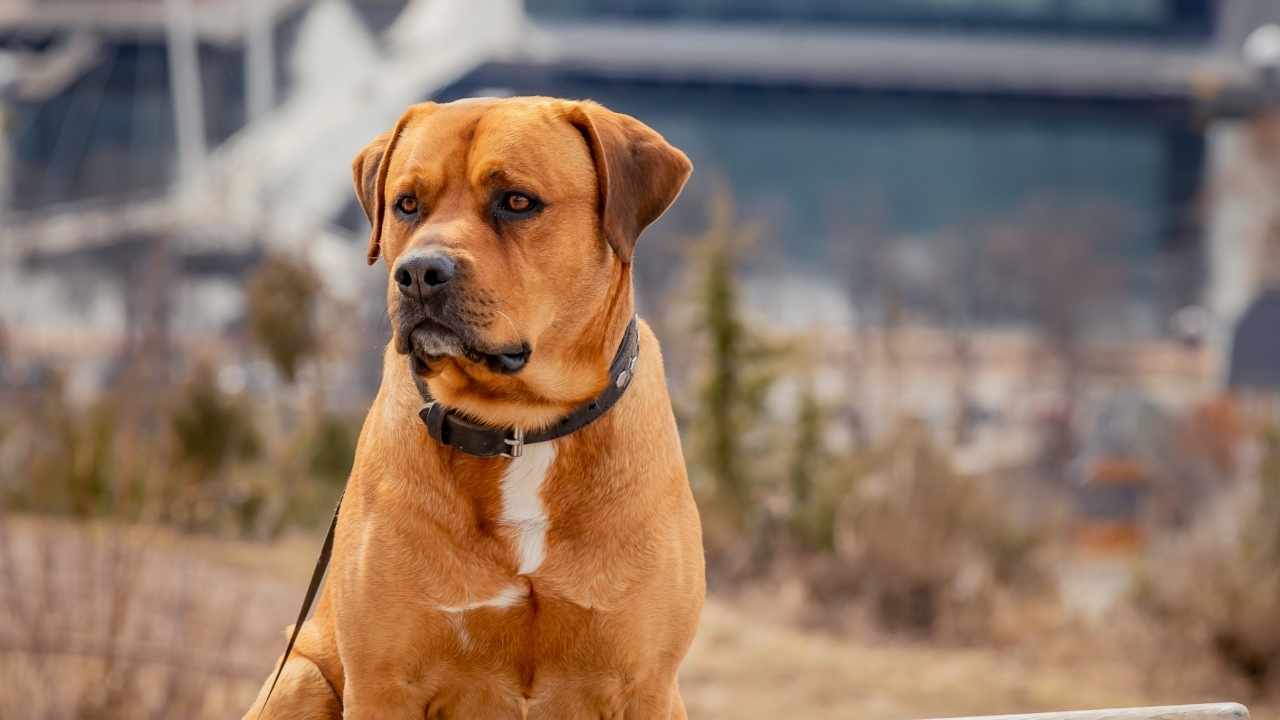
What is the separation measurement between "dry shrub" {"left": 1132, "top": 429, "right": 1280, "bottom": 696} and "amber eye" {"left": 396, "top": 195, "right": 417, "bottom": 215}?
737 centimetres

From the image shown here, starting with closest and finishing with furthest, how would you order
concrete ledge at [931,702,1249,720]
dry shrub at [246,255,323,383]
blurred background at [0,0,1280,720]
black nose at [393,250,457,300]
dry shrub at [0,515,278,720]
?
black nose at [393,250,457,300], concrete ledge at [931,702,1249,720], dry shrub at [0,515,278,720], blurred background at [0,0,1280,720], dry shrub at [246,255,323,383]

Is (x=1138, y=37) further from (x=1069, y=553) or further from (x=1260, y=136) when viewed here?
(x=1069, y=553)

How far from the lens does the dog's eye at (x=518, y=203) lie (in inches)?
90.0

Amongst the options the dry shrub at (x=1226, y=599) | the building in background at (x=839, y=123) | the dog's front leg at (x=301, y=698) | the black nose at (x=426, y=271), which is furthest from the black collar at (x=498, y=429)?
the building in background at (x=839, y=123)

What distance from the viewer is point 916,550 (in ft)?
30.5

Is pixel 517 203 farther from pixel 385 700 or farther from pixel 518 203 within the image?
pixel 385 700

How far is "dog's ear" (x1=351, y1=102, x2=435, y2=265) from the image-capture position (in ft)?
7.99

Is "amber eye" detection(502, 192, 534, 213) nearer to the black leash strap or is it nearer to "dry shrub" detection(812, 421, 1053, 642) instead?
the black leash strap

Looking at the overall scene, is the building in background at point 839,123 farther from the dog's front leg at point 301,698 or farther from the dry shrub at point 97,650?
the dog's front leg at point 301,698

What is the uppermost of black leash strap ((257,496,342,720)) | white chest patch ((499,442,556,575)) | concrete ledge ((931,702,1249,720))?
white chest patch ((499,442,556,575))

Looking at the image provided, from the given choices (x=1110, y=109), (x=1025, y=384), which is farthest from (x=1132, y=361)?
(x=1110, y=109)

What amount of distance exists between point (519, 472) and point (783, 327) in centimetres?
1577

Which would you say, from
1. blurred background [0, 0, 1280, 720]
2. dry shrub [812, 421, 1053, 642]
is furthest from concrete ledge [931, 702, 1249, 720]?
dry shrub [812, 421, 1053, 642]

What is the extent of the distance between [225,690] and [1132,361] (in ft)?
54.6
